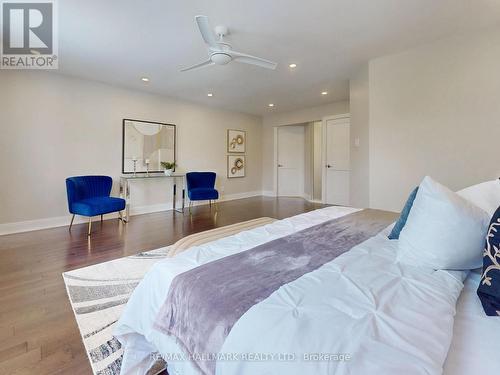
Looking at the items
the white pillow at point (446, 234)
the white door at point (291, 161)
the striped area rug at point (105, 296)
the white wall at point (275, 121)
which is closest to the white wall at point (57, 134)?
the striped area rug at point (105, 296)

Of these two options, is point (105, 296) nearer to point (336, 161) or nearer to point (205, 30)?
point (205, 30)

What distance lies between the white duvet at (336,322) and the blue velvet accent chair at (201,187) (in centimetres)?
398

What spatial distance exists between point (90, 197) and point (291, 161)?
518 centimetres

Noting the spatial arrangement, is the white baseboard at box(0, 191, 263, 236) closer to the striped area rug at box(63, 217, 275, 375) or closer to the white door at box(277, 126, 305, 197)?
the striped area rug at box(63, 217, 275, 375)

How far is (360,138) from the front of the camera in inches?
148

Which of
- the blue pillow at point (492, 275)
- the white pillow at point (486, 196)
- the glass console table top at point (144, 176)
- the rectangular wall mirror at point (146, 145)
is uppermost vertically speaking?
the rectangular wall mirror at point (146, 145)

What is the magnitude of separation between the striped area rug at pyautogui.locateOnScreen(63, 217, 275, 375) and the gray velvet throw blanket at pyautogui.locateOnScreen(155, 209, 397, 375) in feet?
2.11

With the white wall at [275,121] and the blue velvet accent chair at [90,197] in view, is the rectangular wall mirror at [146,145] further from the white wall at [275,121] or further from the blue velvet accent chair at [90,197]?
the white wall at [275,121]

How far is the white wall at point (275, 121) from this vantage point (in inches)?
234

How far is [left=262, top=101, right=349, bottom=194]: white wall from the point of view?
595cm

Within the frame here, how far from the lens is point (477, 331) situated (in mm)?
688

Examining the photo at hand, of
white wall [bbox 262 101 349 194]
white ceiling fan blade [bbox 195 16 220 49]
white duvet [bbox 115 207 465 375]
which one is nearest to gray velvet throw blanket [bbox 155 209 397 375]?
white duvet [bbox 115 207 465 375]

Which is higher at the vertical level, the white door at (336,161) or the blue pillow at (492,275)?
the white door at (336,161)

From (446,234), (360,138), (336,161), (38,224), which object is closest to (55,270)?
(38,224)
